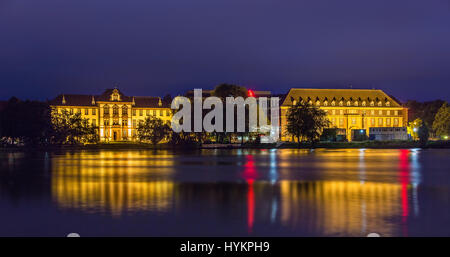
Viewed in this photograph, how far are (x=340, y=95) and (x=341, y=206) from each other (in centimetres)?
14393

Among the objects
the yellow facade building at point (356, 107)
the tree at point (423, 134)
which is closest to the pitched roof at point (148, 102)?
the yellow facade building at point (356, 107)

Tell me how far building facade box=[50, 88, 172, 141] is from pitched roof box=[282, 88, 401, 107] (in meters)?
38.7

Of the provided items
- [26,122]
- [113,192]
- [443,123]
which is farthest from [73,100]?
[113,192]

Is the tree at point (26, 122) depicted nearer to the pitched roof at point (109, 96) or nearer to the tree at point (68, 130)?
the tree at point (68, 130)

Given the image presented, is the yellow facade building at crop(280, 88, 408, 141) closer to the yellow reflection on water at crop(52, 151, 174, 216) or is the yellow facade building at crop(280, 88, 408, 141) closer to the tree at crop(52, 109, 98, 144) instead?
the tree at crop(52, 109, 98, 144)

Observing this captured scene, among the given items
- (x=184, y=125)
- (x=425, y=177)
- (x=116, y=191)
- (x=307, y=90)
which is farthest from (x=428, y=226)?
(x=307, y=90)

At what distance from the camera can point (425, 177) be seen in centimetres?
3022

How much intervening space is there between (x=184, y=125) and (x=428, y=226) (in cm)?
7723

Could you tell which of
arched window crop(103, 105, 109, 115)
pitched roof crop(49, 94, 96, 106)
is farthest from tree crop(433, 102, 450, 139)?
pitched roof crop(49, 94, 96, 106)

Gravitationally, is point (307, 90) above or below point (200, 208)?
above

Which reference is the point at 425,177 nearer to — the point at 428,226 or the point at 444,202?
the point at 444,202

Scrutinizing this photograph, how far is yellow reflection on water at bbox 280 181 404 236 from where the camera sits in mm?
14922

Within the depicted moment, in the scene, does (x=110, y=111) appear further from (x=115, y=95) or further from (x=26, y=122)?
(x=26, y=122)
